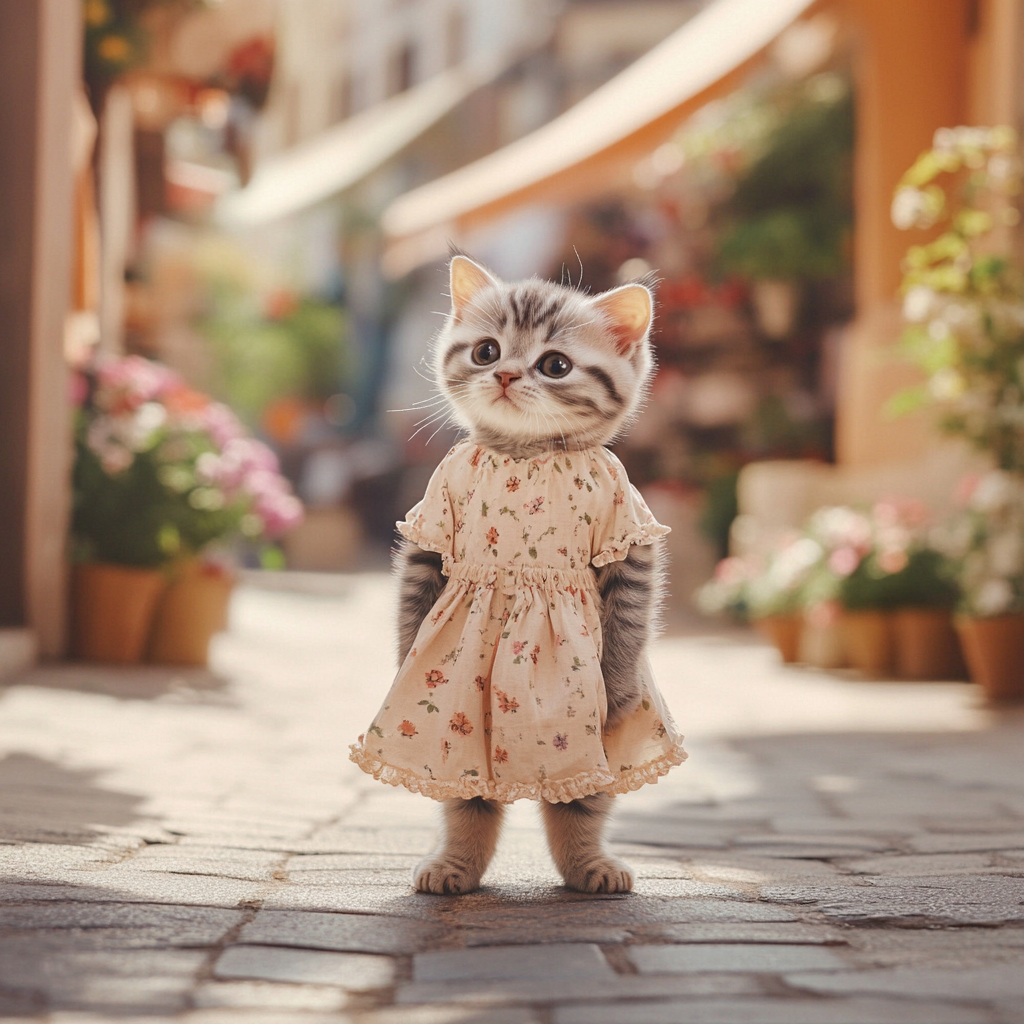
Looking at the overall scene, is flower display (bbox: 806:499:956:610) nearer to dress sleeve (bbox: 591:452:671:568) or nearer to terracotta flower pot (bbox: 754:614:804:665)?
terracotta flower pot (bbox: 754:614:804:665)

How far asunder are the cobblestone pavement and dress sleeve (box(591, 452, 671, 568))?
62 cm

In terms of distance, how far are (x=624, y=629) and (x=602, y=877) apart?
0.45 meters

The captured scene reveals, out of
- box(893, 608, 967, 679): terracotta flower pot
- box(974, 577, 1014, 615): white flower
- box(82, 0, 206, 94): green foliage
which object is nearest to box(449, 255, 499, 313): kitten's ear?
box(974, 577, 1014, 615): white flower

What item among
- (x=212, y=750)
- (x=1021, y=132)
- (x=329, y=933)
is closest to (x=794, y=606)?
(x=1021, y=132)

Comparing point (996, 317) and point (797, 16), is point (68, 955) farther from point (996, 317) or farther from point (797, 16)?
point (797, 16)

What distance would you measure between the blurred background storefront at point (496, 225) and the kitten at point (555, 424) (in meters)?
0.15

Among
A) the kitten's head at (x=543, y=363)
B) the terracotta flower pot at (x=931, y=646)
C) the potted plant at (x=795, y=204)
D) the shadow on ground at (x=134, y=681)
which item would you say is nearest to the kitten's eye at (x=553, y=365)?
the kitten's head at (x=543, y=363)

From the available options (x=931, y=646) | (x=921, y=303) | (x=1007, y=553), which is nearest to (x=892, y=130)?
(x=921, y=303)

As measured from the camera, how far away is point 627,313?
2.46 m

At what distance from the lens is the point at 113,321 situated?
838cm

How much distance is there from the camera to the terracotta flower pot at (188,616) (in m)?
5.90

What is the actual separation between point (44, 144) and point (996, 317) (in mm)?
4183

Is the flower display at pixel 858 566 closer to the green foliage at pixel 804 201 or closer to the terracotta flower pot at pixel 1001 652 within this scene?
the terracotta flower pot at pixel 1001 652

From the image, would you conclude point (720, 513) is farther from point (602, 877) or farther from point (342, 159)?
point (342, 159)
